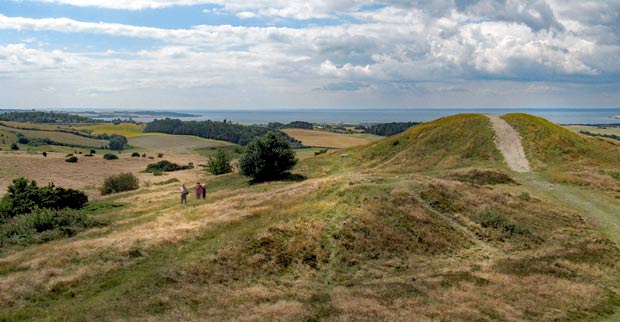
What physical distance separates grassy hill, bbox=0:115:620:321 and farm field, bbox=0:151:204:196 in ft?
116

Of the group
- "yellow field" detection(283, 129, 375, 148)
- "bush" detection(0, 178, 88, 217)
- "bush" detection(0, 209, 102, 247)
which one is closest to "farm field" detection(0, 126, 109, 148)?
→ "yellow field" detection(283, 129, 375, 148)

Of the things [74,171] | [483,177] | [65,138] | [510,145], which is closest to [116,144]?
[65,138]

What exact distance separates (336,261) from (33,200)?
29563 millimetres

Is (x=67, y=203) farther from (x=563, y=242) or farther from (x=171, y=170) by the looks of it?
(x=171, y=170)

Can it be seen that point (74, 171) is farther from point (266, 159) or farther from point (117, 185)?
point (266, 159)

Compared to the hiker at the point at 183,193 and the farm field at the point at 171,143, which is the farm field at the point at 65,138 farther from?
the hiker at the point at 183,193

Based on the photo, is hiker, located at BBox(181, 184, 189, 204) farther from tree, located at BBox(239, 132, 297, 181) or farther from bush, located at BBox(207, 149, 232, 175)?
bush, located at BBox(207, 149, 232, 175)

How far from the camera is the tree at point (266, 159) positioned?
155ft

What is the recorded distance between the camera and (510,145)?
50.2 m

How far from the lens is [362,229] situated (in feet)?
80.2

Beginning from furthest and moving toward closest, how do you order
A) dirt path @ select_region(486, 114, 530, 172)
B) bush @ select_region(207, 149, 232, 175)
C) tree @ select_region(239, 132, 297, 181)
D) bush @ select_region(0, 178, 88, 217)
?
bush @ select_region(207, 149, 232, 175), tree @ select_region(239, 132, 297, 181), dirt path @ select_region(486, 114, 530, 172), bush @ select_region(0, 178, 88, 217)

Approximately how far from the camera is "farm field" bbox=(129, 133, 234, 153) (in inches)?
5925

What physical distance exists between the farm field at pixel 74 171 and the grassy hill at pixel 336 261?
116 feet

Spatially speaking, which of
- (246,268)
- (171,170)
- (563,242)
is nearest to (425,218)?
(563,242)
